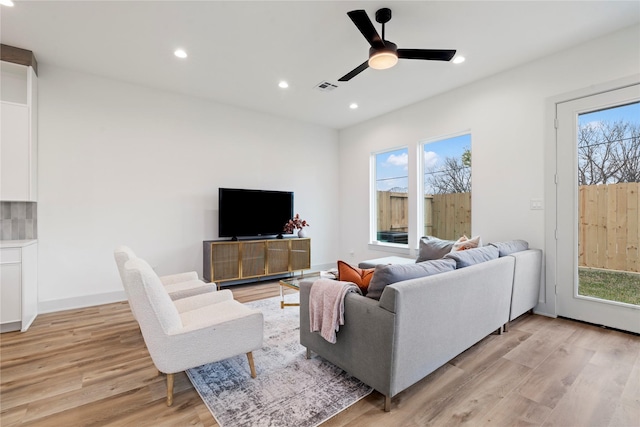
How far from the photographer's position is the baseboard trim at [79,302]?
137 inches

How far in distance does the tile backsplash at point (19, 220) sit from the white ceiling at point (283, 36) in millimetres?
1715

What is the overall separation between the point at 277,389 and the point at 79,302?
322 cm

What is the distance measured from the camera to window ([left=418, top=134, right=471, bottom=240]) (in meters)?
4.18

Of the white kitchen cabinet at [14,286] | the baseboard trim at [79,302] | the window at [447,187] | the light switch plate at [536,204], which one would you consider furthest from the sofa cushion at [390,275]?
the baseboard trim at [79,302]

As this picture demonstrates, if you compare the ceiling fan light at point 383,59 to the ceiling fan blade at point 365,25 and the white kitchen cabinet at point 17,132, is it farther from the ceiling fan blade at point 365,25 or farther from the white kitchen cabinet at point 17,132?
the white kitchen cabinet at point 17,132

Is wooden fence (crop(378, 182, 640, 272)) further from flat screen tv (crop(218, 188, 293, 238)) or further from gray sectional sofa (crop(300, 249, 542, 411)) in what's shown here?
flat screen tv (crop(218, 188, 293, 238))

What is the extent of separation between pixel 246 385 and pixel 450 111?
421 centimetres

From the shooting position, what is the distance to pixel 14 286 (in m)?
2.86

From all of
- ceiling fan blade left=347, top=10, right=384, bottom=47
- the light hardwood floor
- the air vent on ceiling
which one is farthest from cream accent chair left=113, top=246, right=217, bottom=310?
the air vent on ceiling

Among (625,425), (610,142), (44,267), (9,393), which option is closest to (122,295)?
(44,267)

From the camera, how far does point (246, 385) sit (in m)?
2.00

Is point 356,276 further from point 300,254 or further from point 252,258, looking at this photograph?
point 300,254

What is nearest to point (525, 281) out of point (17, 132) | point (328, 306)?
point (328, 306)

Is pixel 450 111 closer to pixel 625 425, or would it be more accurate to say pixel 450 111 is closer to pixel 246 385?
pixel 625 425
